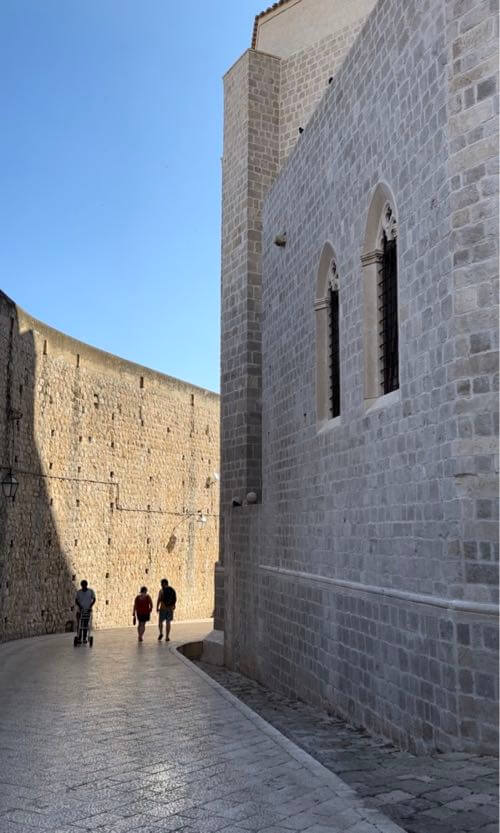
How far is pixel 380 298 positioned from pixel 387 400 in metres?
1.25

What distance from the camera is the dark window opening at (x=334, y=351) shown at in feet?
33.2

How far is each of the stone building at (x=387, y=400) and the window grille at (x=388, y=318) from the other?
0.03m

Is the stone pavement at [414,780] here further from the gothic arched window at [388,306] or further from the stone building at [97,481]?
the stone building at [97,481]

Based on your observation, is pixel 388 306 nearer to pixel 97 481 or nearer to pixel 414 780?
pixel 414 780

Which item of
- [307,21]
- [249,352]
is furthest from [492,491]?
[307,21]

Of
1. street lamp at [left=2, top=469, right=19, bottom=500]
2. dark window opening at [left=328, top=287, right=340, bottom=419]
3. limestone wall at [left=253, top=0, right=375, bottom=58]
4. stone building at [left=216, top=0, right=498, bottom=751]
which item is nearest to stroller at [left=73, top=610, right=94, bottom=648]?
street lamp at [left=2, top=469, right=19, bottom=500]

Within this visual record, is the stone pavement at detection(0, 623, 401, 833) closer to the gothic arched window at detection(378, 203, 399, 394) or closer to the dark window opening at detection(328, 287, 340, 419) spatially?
the gothic arched window at detection(378, 203, 399, 394)

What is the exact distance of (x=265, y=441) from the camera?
13289 millimetres

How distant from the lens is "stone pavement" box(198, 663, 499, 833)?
4.43 metres

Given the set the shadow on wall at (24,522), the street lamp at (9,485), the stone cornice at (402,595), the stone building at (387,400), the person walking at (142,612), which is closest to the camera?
the stone cornice at (402,595)

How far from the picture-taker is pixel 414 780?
529 centimetres

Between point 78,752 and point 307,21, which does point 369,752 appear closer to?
point 78,752

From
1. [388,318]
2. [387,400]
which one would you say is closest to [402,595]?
[387,400]

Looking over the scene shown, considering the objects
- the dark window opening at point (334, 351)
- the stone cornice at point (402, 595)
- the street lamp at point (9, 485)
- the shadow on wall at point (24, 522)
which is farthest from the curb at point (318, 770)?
the shadow on wall at point (24, 522)
